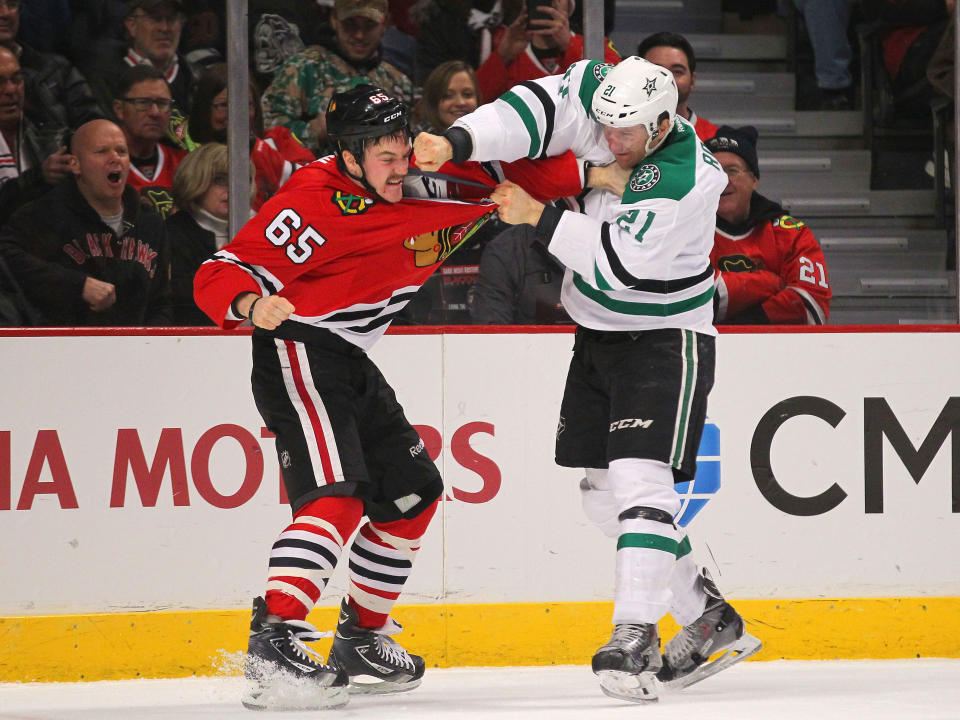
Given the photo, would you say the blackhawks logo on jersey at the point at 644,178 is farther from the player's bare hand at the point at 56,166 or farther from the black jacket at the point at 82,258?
the player's bare hand at the point at 56,166

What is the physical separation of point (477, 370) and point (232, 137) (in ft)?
3.80

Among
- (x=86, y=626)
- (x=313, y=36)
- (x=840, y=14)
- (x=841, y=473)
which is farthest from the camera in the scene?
(x=840, y=14)

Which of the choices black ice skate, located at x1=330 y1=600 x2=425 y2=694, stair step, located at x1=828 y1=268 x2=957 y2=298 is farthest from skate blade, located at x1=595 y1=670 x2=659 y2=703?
stair step, located at x1=828 y1=268 x2=957 y2=298

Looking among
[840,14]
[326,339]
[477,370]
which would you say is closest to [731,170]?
[840,14]

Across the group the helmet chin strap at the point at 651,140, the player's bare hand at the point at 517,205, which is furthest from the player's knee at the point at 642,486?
the helmet chin strap at the point at 651,140

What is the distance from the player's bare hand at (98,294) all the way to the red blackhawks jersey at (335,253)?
3.70ft

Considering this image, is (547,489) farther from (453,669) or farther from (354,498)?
(354,498)

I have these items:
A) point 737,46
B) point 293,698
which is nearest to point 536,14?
point 737,46

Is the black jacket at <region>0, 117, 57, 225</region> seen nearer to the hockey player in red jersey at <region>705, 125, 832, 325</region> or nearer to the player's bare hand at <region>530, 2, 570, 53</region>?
the player's bare hand at <region>530, 2, 570, 53</region>

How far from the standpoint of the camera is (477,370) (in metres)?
4.01

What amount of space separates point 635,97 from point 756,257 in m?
1.55

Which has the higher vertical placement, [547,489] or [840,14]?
[840,14]

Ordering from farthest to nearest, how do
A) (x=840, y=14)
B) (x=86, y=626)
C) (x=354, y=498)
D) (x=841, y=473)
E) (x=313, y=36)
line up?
(x=840, y=14), (x=313, y=36), (x=841, y=473), (x=86, y=626), (x=354, y=498)

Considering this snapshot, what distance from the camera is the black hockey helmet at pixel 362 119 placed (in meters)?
3.08
